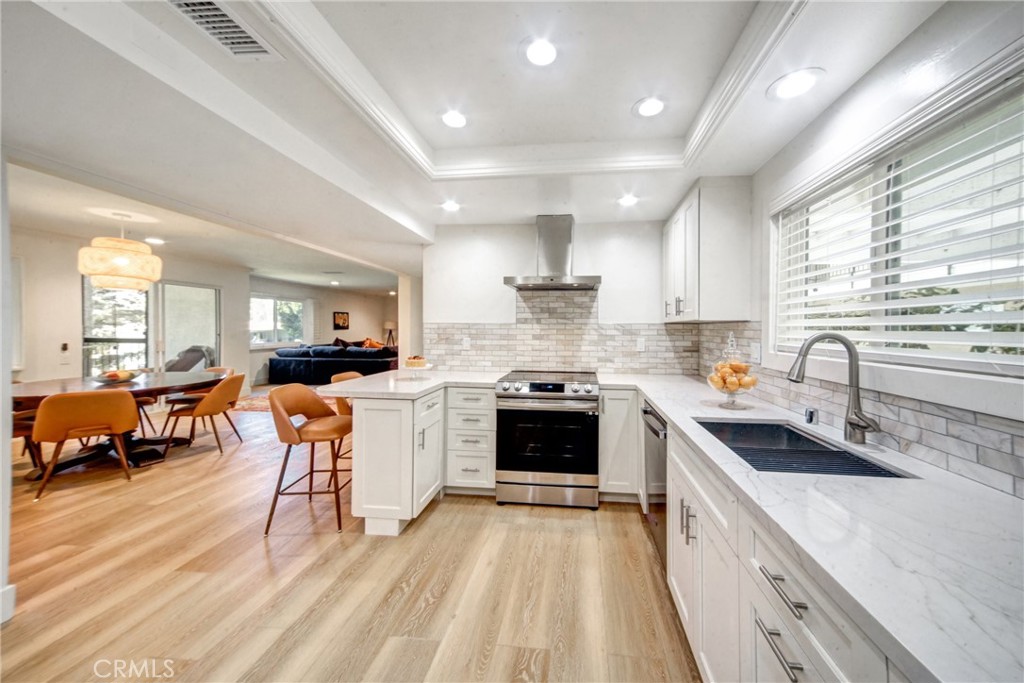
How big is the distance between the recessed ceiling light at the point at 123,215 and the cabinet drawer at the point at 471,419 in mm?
3942

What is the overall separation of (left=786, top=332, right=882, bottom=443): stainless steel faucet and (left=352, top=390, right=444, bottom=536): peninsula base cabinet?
6.45 ft

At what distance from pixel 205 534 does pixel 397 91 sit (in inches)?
112

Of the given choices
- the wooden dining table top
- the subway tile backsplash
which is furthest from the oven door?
the wooden dining table top

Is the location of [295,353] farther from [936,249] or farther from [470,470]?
[936,249]

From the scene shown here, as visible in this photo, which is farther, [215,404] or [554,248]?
[215,404]

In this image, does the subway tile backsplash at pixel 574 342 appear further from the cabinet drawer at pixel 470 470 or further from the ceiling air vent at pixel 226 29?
the ceiling air vent at pixel 226 29

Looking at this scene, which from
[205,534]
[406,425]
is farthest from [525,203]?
[205,534]

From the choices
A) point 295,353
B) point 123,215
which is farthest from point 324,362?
point 123,215

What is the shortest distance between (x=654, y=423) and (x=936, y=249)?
51.3 inches

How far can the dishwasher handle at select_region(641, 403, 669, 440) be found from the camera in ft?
6.15

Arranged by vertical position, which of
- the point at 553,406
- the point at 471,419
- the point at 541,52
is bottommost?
the point at 471,419

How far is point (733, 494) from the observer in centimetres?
105

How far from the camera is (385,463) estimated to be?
7.68ft

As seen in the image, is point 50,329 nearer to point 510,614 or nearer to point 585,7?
point 510,614
